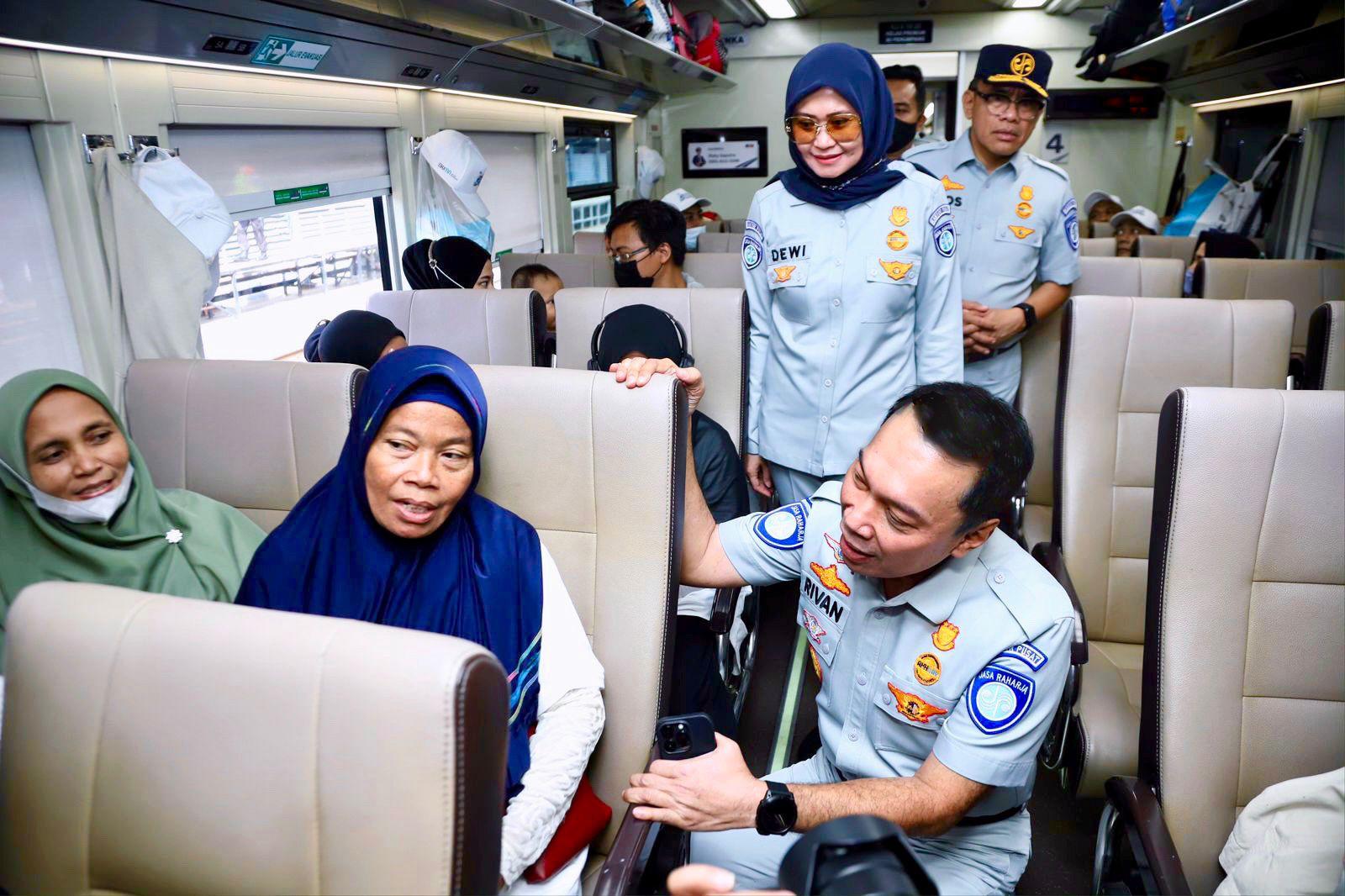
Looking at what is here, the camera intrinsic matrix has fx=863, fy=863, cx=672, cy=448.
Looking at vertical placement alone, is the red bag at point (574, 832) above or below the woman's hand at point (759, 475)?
below

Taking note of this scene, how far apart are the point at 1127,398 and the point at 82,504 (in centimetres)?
251

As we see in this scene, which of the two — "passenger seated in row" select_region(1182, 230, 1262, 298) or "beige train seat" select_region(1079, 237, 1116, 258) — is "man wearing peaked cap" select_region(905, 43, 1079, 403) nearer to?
"beige train seat" select_region(1079, 237, 1116, 258)

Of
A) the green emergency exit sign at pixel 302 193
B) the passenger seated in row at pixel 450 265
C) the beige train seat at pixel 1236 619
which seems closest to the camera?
the beige train seat at pixel 1236 619

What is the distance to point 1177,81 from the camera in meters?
7.19

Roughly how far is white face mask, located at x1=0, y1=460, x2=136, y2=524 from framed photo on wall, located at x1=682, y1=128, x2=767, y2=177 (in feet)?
28.2

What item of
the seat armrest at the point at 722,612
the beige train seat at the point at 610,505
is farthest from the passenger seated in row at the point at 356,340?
the seat armrest at the point at 722,612

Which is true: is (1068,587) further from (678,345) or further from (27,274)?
(27,274)

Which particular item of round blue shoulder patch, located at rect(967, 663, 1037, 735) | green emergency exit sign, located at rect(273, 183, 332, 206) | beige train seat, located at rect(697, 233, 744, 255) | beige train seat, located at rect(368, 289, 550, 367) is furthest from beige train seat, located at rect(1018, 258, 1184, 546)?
green emergency exit sign, located at rect(273, 183, 332, 206)

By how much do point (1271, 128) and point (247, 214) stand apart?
23.3ft

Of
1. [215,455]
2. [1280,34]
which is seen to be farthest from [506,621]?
[1280,34]

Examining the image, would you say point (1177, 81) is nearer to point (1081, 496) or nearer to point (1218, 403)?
point (1081, 496)

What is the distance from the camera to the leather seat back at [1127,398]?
2.31m

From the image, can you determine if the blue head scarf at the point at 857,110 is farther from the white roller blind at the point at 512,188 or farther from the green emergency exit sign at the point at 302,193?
the white roller blind at the point at 512,188

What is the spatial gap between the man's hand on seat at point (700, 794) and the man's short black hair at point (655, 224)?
7.72 feet
